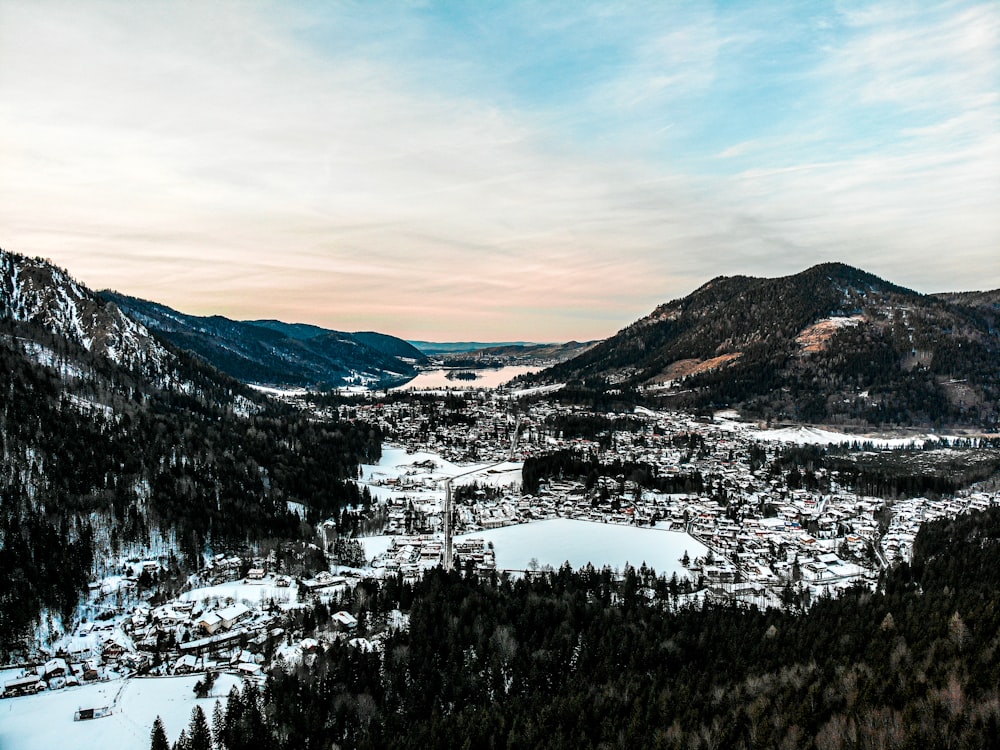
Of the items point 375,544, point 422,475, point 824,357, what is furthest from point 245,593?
point 824,357

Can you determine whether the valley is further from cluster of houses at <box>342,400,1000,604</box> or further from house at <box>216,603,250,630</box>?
cluster of houses at <box>342,400,1000,604</box>

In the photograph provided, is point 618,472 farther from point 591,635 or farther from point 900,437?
point 900,437

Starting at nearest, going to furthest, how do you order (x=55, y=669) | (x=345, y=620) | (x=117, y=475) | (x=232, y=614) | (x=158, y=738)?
(x=158, y=738), (x=55, y=669), (x=345, y=620), (x=232, y=614), (x=117, y=475)

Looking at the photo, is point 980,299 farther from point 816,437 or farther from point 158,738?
point 158,738

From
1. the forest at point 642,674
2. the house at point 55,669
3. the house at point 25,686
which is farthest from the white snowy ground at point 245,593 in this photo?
the house at point 25,686

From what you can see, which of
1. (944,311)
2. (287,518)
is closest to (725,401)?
(944,311)
